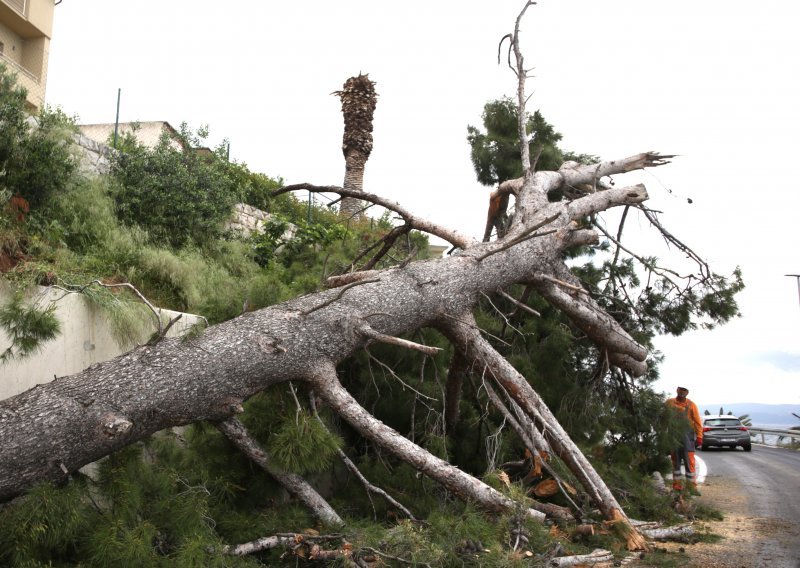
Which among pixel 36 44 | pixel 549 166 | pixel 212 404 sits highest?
pixel 36 44

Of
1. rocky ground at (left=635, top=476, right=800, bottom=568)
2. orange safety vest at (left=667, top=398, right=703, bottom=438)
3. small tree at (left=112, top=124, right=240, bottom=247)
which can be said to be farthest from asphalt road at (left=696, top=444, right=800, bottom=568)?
small tree at (left=112, top=124, right=240, bottom=247)

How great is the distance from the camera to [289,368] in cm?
457

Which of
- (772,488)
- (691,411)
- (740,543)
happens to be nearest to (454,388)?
(740,543)

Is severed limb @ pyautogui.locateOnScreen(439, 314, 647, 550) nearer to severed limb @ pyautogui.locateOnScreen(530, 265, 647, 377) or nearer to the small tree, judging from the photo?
severed limb @ pyautogui.locateOnScreen(530, 265, 647, 377)

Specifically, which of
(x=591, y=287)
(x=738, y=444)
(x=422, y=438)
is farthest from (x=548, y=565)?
(x=738, y=444)

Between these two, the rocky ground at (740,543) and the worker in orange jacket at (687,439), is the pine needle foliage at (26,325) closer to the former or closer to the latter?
the rocky ground at (740,543)

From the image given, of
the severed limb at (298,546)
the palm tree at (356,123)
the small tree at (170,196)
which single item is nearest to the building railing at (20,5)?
the palm tree at (356,123)

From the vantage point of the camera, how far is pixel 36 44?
19906 mm

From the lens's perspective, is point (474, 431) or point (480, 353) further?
point (474, 431)

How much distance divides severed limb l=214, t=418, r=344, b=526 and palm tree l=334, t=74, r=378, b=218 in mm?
12860

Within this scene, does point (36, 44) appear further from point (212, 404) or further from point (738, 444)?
point (738, 444)

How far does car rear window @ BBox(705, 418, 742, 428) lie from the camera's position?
1727 centimetres

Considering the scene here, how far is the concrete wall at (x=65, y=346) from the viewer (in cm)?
447

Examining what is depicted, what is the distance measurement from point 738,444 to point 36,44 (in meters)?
21.6
